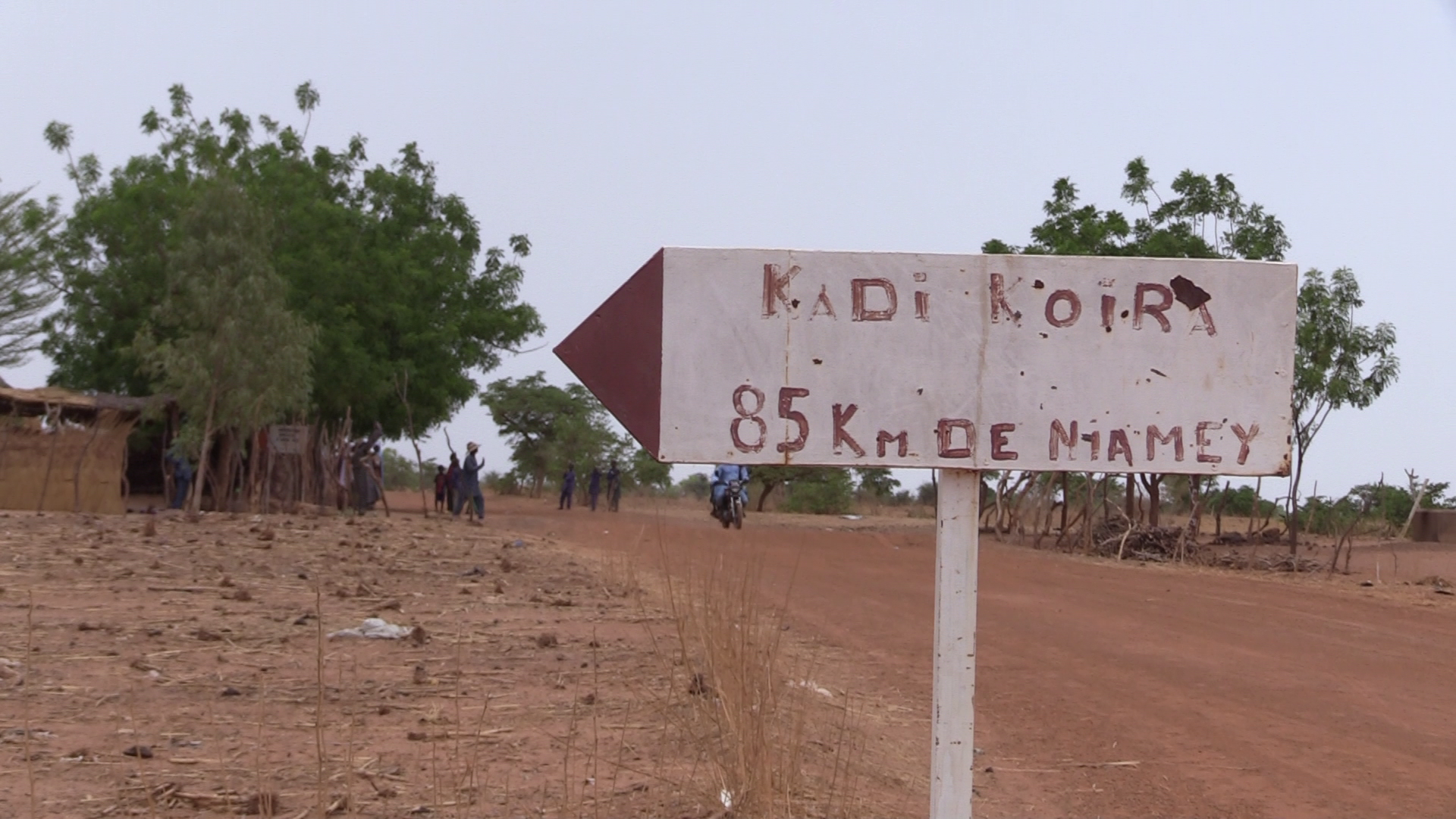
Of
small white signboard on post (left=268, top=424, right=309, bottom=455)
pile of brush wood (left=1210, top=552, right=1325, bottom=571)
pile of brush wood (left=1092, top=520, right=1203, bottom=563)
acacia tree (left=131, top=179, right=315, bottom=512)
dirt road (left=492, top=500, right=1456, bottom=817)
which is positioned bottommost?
dirt road (left=492, top=500, right=1456, bottom=817)

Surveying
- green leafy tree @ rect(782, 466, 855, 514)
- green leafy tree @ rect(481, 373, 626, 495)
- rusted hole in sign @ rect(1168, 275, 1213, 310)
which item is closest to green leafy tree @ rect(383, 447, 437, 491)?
green leafy tree @ rect(481, 373, 626, 495)

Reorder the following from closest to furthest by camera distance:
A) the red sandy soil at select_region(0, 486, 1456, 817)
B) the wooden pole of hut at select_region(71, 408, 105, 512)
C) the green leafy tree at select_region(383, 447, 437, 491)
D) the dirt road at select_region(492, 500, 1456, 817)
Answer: the red sandy soil at select_region(0, 486, 1456, 817), the dirt road at select_region(492, 500, 1456, 817), the wooden pole of hut at select_region(71, 408, 105, 512), the green leafy tree at select_region(383, 447, 437, 491)

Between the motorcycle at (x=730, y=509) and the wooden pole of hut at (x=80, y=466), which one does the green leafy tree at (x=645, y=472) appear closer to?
the motorcycle at (x=730, y=509)

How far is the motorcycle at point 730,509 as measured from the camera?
84.4 feet

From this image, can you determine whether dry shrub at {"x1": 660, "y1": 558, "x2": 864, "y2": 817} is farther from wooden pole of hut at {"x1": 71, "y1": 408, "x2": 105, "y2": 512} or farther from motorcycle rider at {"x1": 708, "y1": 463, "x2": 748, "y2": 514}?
motorcycle rider at {"x1": 708, "y1": 463, "x2": 748, "y2": 514}

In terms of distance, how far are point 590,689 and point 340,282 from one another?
25866 mm

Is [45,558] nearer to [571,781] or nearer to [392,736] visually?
[392,736]

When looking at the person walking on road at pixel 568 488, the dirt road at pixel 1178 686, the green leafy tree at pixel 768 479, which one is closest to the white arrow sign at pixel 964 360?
the dirt road at pixel 1178 686

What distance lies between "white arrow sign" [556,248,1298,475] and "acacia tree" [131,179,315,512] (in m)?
20.4

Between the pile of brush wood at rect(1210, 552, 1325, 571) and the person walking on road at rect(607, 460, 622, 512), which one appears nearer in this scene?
the pile of brush wood at rect(1210, 552, 1325, 571)

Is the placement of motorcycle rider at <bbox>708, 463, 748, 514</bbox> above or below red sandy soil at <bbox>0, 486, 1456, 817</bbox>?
above

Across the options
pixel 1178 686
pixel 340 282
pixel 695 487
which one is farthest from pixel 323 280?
pixel 695 487

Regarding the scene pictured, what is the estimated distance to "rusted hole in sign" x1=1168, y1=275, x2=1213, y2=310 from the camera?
3543mm

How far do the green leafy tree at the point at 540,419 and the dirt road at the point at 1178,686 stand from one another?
118ft
